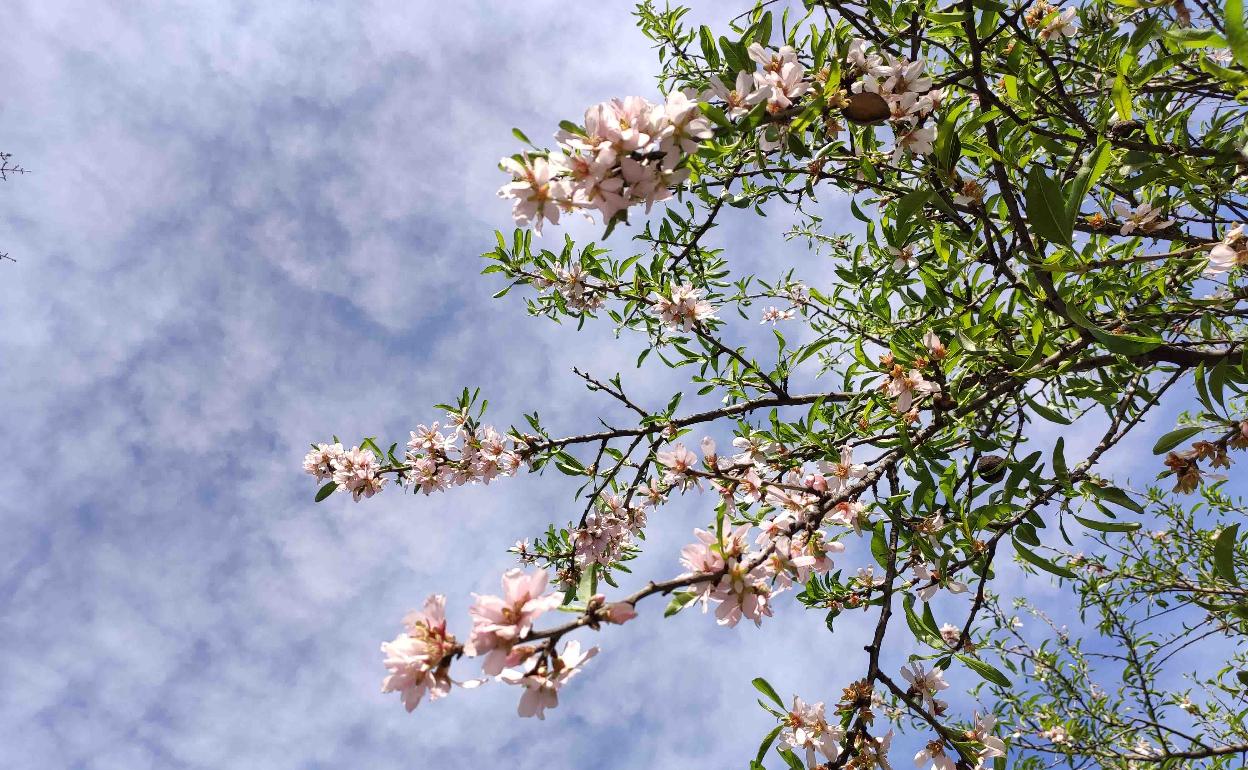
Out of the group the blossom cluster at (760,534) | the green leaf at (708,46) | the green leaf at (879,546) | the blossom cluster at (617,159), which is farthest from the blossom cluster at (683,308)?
the blossom cluster at (617,159)

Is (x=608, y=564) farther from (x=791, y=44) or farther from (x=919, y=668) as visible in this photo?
(x=791, y=44)

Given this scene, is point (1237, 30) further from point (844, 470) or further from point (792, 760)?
point (792, 760)

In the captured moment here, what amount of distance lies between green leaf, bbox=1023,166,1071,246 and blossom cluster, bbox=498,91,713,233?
740mm

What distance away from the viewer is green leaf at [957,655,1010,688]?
6.63ft

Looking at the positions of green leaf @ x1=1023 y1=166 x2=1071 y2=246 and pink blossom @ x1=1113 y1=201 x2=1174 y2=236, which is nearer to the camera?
green leaf @ x1=1023 y1=166 x2=1071 y2=246

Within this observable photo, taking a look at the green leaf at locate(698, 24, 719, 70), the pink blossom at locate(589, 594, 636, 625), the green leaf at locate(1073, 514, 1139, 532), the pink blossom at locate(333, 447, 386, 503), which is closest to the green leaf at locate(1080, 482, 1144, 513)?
the green leaf at locate(1073, 514, 1139, 532)

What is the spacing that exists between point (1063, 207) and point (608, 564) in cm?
269

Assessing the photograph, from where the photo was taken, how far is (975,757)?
205 centimetres

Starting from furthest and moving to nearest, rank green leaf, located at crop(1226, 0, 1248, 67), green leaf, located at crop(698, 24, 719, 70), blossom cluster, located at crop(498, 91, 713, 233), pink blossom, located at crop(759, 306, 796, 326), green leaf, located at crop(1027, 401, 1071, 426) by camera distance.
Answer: pink blossom, located at crop(759, 306, 796, 326), green leaf, located at crop(698, 24, 719, 70), green leaf, located at crop(1027, 401, 1071, 426), blossom cluster, located at crop(498, 91, 713, 233), green leaf, located at crop(1226, 0, 1248, 67)

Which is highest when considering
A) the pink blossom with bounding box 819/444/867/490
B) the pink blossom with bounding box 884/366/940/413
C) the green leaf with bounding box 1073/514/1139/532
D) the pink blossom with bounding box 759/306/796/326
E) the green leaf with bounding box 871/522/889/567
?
the pink blossom with bounding box 759/306/796/326

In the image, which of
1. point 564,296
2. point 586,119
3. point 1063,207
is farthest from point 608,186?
point 564,296

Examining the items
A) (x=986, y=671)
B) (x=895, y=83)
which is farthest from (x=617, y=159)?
(x=986, y=671)

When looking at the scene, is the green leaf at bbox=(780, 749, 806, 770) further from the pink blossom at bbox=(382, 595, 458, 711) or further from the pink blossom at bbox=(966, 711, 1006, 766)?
the pink blossom at bbox=(382, 595, 458, 711)

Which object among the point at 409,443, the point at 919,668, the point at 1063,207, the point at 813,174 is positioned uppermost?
the point at 813,174
